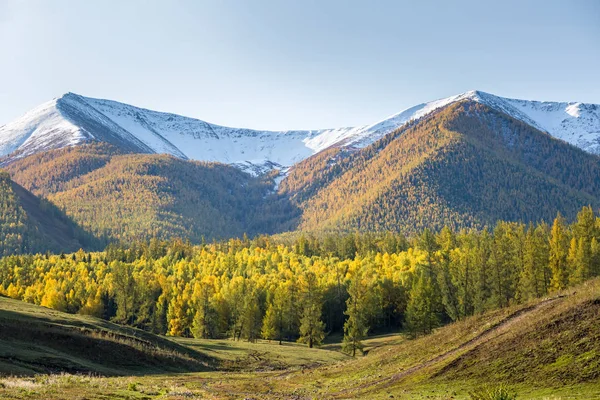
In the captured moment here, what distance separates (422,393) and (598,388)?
37.5 feet

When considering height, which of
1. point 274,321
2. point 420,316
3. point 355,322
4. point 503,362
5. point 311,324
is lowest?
point 274,321

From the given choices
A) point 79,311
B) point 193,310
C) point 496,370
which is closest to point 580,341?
point 496,370

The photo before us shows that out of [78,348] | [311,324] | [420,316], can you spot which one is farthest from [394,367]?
[311,324]

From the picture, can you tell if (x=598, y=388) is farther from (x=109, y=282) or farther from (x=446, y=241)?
(x=446, y=241)

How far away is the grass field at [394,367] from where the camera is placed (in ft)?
105

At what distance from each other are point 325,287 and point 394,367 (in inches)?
3312

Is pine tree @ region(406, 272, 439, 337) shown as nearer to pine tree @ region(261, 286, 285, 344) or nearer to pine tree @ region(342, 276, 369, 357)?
pine tree @ region(342, 276, 369, 357)

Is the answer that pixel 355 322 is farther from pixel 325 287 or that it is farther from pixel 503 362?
pixel 503 362

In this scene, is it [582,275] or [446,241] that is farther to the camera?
[446,241]

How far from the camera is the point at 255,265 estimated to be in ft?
593

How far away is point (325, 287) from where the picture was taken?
5300 inches

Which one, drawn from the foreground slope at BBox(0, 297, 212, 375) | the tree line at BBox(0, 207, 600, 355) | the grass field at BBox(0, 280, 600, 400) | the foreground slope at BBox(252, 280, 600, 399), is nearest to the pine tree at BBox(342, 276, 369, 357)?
the tree line at BBox(0, 207, 600, 355)

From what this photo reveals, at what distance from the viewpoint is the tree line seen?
3698 inches

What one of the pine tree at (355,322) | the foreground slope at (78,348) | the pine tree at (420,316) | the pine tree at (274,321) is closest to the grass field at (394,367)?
the foreground slope at (78,348)
